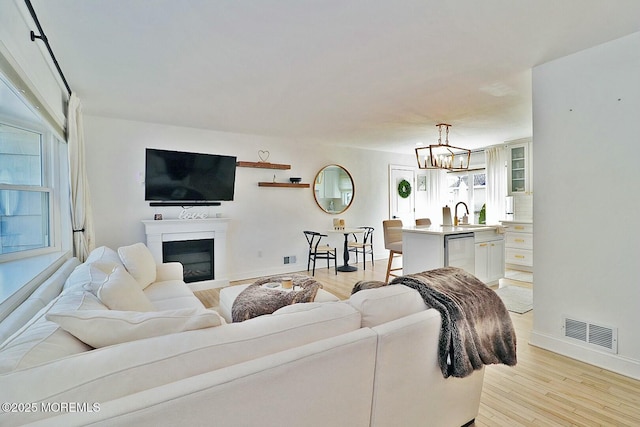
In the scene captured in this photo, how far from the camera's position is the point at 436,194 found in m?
7.55

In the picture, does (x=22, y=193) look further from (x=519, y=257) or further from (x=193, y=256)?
(x=519, y=257)

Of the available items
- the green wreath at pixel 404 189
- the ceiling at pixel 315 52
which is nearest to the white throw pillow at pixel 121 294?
the ceiling at pixel 315 52

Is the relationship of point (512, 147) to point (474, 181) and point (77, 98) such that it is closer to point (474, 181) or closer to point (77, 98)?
point (474, 181)

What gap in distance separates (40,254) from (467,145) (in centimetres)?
662

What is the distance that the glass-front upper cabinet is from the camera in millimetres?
5504

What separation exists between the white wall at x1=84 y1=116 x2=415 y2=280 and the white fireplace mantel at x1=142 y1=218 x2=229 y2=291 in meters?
0.24

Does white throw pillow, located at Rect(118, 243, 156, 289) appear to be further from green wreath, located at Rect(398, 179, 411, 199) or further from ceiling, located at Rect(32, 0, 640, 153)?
green wreath, located at Rect(398, 179, 411, 199)

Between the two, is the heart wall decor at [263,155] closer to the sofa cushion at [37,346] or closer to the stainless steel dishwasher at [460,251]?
the stainless steel dishwasher at [460,251]

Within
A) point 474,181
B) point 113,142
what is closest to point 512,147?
point 474,181

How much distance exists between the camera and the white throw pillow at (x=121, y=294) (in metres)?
1.54

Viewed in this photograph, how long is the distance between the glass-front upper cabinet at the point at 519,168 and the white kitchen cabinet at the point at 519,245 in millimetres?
649

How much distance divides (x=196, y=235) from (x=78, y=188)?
1.62 meters

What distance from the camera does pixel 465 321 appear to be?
1.46m

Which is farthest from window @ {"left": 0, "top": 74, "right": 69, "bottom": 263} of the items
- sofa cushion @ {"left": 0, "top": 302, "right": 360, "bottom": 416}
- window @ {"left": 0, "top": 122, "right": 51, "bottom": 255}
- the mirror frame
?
the mirror frame
